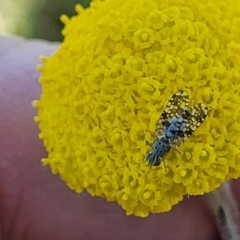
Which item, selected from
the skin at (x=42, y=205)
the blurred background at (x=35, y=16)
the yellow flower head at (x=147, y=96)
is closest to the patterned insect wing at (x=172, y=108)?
the yellow flower head at (x=147, y=96)

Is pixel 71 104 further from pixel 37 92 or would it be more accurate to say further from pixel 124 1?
pixel 37 92

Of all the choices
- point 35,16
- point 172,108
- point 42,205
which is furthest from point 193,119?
point 35,16

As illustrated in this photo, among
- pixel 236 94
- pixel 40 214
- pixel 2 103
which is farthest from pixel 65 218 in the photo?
pixel 236 94

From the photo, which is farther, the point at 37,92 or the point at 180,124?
the point at 37,92

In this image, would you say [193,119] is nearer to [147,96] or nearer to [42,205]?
[147,96]

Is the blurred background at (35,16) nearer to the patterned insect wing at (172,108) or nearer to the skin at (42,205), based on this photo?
the skin at (42,205)

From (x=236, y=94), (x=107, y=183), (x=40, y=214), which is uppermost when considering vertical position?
(x=236, y=94)
